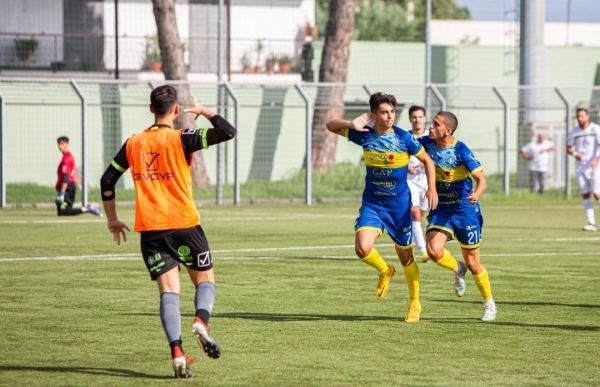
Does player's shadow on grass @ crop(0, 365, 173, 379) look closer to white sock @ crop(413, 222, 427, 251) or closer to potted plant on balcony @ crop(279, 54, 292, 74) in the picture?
white sock @ crop(413, 222, 427, 251)

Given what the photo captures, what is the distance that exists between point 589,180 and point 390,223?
11.6m

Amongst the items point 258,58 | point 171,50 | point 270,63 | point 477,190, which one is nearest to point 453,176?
point 477,190

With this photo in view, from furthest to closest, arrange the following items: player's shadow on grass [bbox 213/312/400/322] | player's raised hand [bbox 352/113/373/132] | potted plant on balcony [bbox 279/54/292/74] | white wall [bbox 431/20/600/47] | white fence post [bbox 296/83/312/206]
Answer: white wall [bbox 431/20/600/47], potted plant on balcony [bbox 279/54/292/74], white fence post [bbox 296/83/312/206], player's shadow on grass [bbox 213/312/400/322], player's raised hand [bbox 352/113/373/132]

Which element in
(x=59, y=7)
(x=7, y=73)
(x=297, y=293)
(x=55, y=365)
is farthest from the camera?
(x=59, y=7)

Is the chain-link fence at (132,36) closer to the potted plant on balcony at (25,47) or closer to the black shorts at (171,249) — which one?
the potted plant on balcony at (25,47)

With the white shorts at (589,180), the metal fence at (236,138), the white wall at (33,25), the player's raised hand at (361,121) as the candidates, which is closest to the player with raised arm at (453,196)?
the player's raised hand at (361,121)

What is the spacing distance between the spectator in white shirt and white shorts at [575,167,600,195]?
32.0ft

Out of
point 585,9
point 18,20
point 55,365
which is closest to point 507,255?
point 55,365

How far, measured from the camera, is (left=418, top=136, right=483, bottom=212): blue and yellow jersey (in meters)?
9.82

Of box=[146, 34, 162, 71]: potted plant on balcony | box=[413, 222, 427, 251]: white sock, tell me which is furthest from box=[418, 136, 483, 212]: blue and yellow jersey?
box=[146, 34, 162, 71]: potted plant on balcony

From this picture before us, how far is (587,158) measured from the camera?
786 inches

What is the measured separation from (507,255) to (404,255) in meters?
6.06

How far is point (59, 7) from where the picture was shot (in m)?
37.9

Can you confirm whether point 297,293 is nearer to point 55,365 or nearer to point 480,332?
point 480,332
